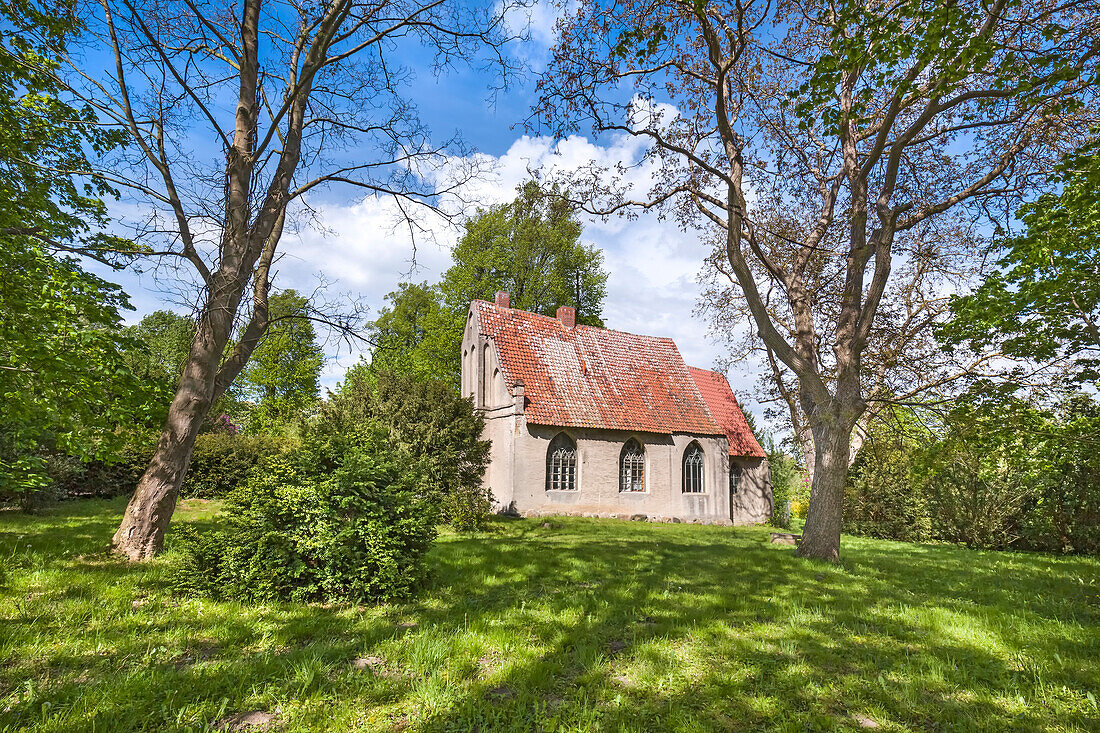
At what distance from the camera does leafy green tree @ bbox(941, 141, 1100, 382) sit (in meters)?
8.00

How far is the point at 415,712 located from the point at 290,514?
3.16 m

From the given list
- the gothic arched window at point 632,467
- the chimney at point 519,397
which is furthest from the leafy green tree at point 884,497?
the chimney at point 519,397

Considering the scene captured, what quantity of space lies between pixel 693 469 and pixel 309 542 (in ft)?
72.7

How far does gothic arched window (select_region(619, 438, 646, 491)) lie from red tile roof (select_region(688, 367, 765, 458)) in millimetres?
5395

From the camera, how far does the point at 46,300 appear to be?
7215 mm

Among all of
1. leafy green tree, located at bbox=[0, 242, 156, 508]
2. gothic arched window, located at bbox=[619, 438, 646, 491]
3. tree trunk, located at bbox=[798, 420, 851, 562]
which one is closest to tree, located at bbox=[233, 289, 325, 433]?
gothic arched window, located at bbox=[619, 438, 646, 491]

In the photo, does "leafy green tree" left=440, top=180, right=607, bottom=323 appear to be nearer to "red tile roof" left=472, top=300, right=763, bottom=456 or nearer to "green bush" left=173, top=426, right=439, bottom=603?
"red tile roof" left=472, top=300, right=763, bottom=456

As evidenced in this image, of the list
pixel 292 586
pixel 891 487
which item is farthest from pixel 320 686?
pixel 891 487

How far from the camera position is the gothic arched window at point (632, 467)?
24.0 metres

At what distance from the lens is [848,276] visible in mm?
11164

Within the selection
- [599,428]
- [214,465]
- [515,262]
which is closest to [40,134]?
[214,465]

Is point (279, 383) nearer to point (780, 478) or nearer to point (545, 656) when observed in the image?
point (780, 478)

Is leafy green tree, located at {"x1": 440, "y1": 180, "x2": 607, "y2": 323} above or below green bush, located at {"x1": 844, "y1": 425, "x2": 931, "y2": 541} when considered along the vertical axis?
above

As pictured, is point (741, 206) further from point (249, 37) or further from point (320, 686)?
point (320, 686)
